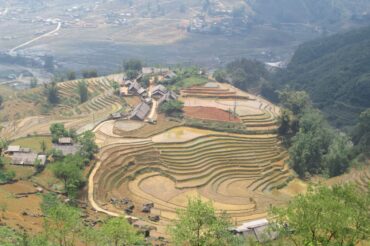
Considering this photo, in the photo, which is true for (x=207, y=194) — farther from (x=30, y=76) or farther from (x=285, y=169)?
(x=30, y=76)

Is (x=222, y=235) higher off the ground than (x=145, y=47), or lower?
higher

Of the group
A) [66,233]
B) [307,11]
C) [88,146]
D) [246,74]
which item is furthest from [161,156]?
[307,11]

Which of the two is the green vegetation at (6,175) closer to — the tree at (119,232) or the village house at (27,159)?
the village house at (27,159)

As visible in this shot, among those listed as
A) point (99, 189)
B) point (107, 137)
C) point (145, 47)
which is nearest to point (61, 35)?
point (145, 47)

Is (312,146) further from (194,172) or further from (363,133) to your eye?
(194,172)

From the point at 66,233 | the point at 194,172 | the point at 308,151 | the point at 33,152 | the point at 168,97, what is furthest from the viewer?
the point at 168,97

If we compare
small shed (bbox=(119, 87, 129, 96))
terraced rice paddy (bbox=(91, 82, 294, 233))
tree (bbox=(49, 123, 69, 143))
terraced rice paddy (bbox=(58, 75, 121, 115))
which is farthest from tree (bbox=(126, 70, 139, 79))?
tree (bbox=(49, 123, 69, 143))

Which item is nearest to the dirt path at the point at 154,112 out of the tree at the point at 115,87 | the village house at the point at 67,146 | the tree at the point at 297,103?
the tree at the point at 115,87
